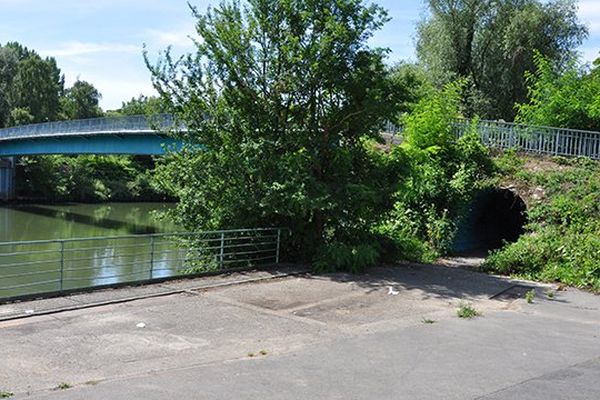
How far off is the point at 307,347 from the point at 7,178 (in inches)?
2264

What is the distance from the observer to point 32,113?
245 feet

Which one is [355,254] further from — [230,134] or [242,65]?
[242,65]

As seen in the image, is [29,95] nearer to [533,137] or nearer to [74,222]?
[74,222]

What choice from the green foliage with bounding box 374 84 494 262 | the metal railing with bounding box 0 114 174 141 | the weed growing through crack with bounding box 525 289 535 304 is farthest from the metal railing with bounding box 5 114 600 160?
the metal railing with bounding box 0 114 174 141

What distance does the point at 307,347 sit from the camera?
8164 millimetres

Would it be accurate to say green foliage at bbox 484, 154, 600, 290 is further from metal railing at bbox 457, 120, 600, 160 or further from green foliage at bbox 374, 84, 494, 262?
green foliage at bbox 374, 84, 494, 262

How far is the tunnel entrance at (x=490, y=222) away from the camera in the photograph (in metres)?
20.6

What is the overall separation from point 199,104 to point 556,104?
14.0 meters

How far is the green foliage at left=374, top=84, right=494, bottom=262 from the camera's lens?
19.0m

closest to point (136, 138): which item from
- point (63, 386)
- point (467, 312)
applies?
point (467, 312)

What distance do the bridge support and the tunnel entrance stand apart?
48.2 meters

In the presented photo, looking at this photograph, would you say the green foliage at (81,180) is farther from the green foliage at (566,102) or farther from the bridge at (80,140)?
the green foliage at (566,102)

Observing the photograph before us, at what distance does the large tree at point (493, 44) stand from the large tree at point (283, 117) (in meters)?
Result: 18.6

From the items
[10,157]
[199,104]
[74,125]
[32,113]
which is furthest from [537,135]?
[32,113]
